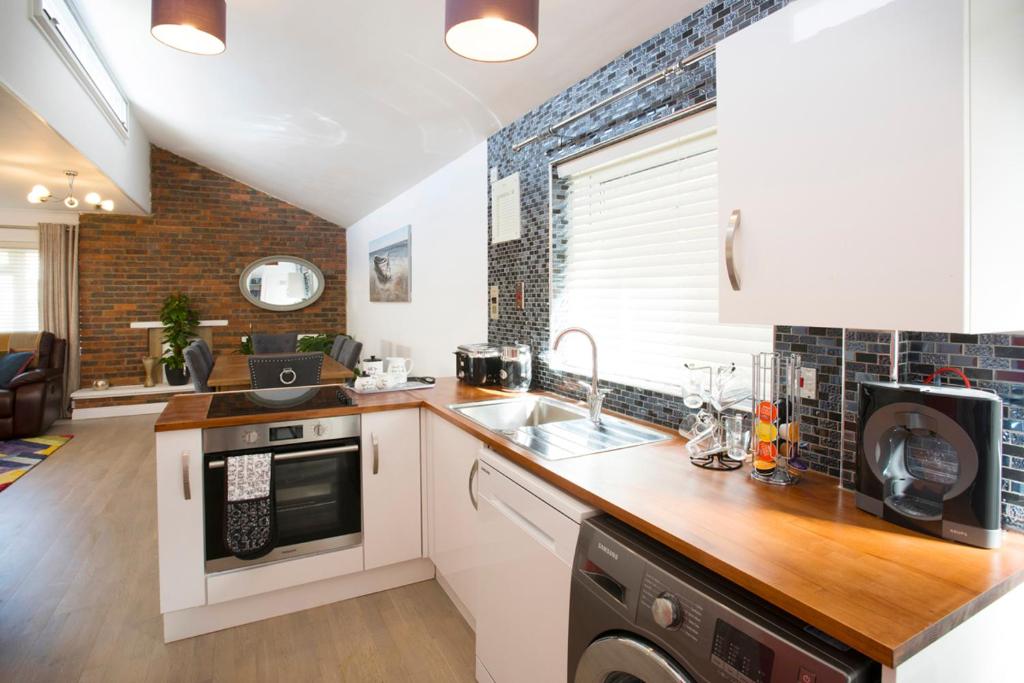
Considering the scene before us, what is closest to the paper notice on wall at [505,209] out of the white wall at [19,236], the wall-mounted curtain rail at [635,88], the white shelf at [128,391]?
the wall-mounted curtain rail at [635,88]

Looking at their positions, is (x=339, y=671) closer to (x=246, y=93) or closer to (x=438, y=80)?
(x=438, y=80)

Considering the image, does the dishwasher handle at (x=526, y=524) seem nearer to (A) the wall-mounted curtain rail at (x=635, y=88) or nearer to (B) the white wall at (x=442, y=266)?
(A) the wall-mounted curtain rail at (x=635, y=88)

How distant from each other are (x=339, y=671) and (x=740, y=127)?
214 centimetres

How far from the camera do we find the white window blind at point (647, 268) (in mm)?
1807

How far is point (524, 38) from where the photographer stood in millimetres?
1437

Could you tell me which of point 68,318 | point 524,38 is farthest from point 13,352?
point 524,38

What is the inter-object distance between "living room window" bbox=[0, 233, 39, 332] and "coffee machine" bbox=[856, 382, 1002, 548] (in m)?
7.81

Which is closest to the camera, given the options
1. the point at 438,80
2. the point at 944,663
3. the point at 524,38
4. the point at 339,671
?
the point at 944,663

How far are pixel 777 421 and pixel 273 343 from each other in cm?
553

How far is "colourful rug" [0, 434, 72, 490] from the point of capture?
400cm

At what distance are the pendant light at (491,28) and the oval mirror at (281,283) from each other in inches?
247

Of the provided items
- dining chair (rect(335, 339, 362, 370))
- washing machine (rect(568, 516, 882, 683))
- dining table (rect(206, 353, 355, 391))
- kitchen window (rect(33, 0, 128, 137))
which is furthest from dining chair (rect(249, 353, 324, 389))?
washing machine (rect(568, 516, 882, 683))

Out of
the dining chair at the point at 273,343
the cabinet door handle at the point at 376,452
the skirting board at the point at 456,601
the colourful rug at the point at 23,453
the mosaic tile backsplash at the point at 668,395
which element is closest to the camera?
the mosaic tile backsplash at the point at 668,395

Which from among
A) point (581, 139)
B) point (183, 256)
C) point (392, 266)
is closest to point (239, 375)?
point (392, 266)
